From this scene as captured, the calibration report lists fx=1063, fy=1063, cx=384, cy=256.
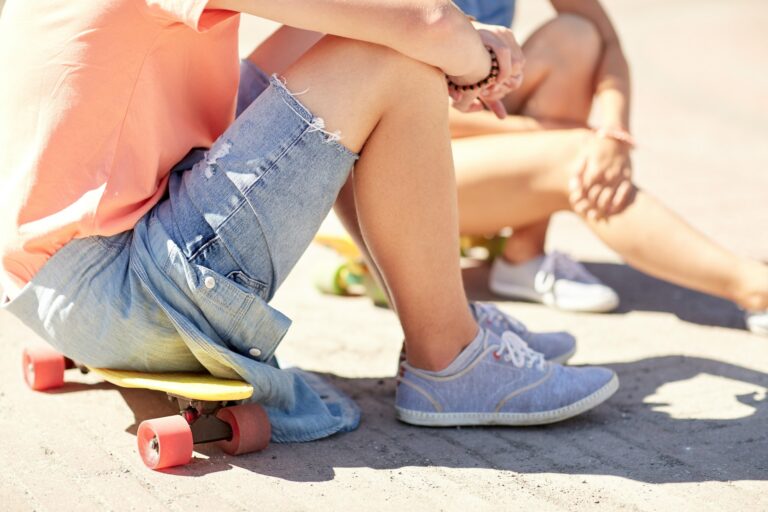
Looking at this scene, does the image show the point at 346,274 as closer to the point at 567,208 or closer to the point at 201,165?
the point at 567,208

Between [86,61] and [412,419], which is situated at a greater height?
[86,61]

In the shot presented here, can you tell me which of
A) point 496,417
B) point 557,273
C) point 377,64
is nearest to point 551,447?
point 496,417

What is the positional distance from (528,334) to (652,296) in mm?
939

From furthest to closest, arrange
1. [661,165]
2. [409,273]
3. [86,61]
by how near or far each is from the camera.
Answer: [661,165]
[409,273]
[86,61]

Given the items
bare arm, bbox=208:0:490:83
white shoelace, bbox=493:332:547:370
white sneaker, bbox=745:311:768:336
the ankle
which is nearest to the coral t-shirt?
bare arm, bbox=208:0:490:83

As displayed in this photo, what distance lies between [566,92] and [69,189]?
1730 mm

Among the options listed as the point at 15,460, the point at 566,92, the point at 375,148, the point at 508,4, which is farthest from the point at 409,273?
the point at 508,4

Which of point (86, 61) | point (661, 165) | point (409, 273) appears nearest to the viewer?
point (86, 61)

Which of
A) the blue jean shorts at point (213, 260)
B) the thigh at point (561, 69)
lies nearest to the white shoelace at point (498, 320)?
the blue jean shorts at point (213, 260)

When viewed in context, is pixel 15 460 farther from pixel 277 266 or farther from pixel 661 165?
pixel 661 165

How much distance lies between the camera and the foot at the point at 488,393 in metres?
2.34

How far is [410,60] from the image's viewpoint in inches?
82.4

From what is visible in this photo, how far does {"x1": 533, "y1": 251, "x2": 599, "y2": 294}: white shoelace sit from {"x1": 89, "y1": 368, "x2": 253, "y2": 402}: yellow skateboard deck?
146 centimetres

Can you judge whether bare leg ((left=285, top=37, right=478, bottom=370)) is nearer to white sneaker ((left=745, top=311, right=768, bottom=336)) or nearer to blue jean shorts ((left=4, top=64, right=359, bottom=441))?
blue jean shorts ((left=4, top=64, right=359, bottom=441))
